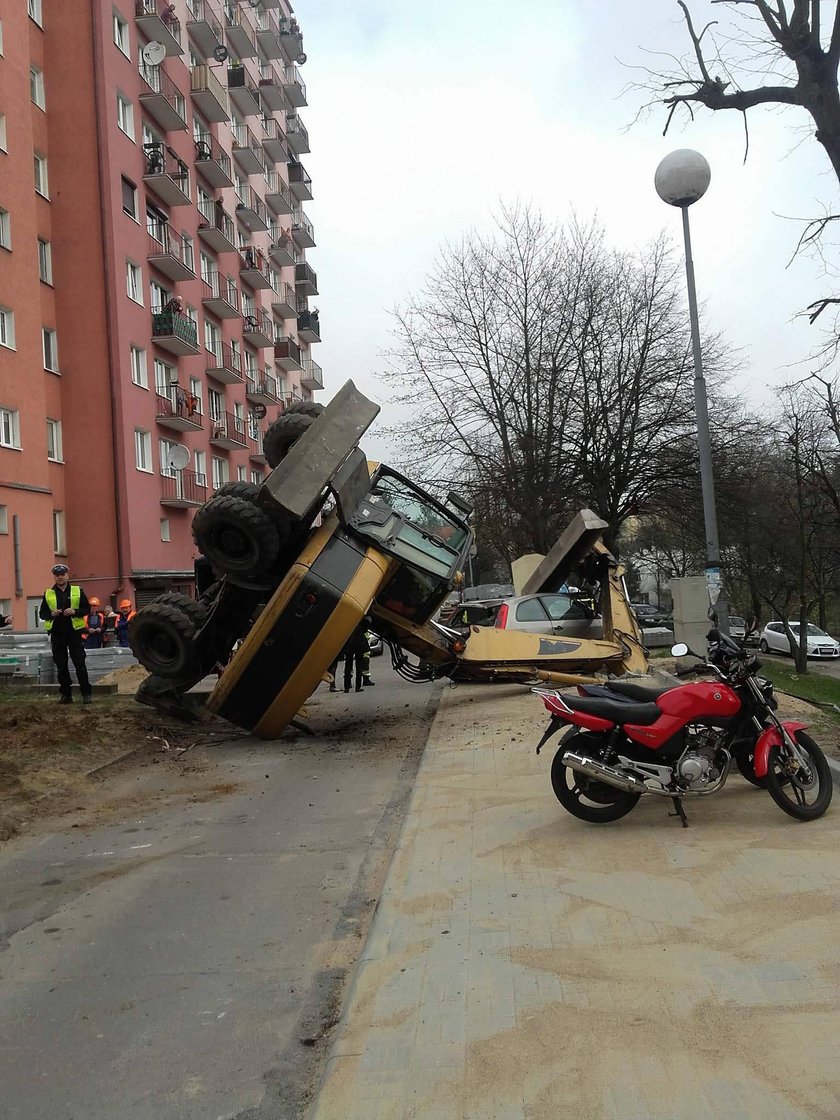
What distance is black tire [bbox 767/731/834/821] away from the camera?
6.19m

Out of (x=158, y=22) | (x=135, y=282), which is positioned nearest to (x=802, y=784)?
(x=135, y=282)

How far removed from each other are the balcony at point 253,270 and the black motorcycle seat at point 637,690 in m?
40.6

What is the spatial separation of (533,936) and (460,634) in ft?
27.9

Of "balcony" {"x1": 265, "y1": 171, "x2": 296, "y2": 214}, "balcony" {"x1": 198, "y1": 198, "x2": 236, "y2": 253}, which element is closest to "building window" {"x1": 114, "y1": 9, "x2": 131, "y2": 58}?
"balcony" {"x1": 198, "y1": 198, "x2": 236, "y2": 253}

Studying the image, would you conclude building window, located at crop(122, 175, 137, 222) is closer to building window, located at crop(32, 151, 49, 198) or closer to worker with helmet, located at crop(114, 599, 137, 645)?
building window, located at crop(32, 151, 49, 198)

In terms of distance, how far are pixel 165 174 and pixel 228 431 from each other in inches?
419

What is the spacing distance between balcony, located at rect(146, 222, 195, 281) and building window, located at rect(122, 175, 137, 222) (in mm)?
1260

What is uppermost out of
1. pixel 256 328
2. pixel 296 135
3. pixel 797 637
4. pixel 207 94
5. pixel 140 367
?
pixel 296 135

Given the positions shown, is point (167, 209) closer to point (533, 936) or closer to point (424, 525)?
point (424, 525)

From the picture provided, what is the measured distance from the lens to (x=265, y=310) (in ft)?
164

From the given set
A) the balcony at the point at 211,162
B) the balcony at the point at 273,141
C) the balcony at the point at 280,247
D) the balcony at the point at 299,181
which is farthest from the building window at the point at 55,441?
the balcony at the point at 299,181

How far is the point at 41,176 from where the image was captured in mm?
28031

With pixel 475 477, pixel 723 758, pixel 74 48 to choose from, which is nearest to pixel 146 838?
pixel 723 758

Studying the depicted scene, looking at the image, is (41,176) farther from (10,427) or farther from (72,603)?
(72,603)
